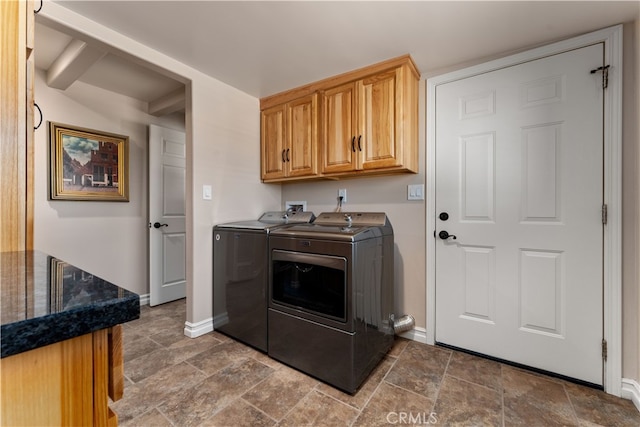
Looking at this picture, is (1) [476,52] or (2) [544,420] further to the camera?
(1) [476,52]

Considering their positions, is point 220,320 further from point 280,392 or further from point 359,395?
point 359,395

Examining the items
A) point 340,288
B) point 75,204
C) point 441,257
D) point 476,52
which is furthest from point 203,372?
point 476,52

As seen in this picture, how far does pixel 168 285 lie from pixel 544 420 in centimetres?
338

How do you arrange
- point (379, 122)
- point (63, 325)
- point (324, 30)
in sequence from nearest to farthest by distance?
point (63, 325) → point (324, 30) → point (379, 122)

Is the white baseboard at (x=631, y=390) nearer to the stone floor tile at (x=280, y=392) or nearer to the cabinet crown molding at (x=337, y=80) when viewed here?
the stone floor tile at (x=280, y=392)

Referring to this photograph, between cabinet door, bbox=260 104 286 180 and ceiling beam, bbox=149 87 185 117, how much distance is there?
870mm

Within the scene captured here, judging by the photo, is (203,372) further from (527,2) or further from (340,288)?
(527,2)

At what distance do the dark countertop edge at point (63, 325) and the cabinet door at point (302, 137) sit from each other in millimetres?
2081

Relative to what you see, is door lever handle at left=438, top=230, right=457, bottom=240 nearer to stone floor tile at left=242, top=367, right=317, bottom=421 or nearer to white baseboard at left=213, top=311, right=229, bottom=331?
stone floor tile at left=242, top=367, right=317, bottom=421

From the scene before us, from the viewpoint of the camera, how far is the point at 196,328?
231cm

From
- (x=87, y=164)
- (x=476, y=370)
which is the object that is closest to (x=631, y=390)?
(x=476, y=370)

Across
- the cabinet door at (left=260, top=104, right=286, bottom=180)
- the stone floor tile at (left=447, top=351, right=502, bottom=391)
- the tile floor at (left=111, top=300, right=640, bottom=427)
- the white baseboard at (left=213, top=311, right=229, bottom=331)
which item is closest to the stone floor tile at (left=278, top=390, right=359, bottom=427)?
the tile floor at (left=111, top=300, right=640, bottom=427)

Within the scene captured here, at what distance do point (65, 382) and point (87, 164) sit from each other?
310 centimetres

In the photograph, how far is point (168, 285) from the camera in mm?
3184
